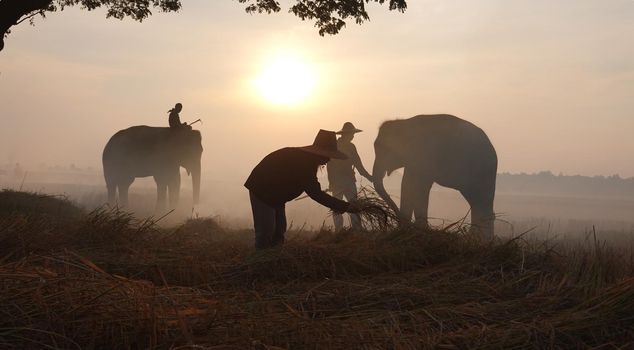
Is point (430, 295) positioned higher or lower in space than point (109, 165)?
lower

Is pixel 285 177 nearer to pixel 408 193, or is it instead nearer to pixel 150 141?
pixel 408 193

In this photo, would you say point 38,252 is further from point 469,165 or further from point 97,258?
point 469,165

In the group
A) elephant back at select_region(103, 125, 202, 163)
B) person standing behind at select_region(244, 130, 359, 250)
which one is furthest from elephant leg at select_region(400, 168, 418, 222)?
elephant back at select_region(103, 125, 202, 163)

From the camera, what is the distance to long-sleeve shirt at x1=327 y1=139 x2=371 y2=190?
12.3 metres

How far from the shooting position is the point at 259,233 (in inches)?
295

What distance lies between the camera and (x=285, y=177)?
7246mm

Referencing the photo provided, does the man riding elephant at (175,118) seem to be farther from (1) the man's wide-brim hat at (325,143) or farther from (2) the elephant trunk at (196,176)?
(1) the man's wide-brim hat at (325,143)

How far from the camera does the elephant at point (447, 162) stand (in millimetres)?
13234

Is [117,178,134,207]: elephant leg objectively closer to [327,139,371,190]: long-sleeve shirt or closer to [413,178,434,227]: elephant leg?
[327,139,371,190]: long-sleeve shirt

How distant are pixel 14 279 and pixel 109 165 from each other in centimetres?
1793

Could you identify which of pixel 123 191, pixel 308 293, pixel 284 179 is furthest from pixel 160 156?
pixel 308 293

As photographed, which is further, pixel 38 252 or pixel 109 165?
pixel 109 165

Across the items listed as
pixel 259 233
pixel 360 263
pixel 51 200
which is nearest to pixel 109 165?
pixel 51 200

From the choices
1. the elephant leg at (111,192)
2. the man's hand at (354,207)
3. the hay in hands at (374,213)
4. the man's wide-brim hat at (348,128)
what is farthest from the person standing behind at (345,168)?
the elephant leg at (111,192)
